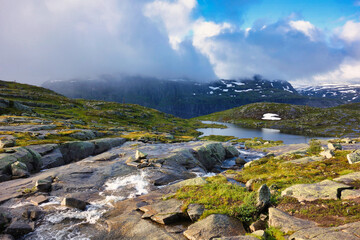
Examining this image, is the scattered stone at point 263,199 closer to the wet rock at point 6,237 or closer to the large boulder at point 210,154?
the wet rock at point 6,237

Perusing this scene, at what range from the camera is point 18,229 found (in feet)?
50.0

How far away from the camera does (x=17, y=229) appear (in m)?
15.2

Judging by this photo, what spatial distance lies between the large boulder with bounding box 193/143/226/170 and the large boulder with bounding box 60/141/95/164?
3056cm

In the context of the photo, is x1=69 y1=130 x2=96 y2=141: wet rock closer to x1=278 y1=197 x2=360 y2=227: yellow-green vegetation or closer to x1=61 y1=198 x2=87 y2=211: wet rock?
x1=61 y1=198 x2=87 y2=211: wet rock

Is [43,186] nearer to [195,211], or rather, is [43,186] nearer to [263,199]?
[195,211]

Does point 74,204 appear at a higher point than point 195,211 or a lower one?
lower

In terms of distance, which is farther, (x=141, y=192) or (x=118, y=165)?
(x=118, y=165)

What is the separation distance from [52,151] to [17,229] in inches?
1318

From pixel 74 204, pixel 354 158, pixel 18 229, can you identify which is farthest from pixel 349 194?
pixel 18 229

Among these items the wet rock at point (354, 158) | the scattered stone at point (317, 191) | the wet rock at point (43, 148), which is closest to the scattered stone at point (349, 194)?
the scattered stone at point (317, 191)

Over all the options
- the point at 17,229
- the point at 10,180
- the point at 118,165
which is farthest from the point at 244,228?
the point at 10,180

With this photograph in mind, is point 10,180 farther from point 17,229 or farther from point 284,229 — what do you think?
point 284,229

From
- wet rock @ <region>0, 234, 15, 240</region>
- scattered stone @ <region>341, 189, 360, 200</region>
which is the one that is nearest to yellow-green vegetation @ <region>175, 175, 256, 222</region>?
scattered stone @ <region>341, 189, 360, 200</region>

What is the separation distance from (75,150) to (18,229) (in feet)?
120
